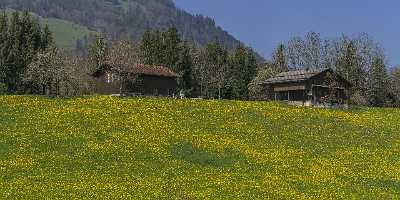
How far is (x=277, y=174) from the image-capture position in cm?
4059

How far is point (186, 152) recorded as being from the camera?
147 feet

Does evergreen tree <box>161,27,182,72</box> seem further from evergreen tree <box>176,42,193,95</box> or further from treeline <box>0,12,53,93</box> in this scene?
treeline <box>0,12,53,93</box>

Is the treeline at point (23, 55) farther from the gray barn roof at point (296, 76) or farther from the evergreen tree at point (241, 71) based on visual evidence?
the evergreen tree at point (241, 71)

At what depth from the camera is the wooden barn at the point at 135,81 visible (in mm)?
103688

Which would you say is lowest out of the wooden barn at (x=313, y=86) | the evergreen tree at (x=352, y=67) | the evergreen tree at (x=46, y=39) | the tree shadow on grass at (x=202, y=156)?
the tree shadow on grass at (x=202, y=156)

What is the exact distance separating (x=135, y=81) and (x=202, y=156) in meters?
62.5

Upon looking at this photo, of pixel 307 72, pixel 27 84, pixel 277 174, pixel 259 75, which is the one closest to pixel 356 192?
pixel 277 174

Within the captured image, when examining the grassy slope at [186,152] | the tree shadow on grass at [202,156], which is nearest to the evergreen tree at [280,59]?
the grassy slope at [186,152]

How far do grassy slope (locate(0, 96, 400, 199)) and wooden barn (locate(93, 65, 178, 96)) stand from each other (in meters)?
36.1

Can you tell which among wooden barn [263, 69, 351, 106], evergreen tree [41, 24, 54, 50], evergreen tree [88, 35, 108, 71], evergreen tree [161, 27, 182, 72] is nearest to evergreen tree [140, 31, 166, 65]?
evergreen tree [161, 27, 182, 72]

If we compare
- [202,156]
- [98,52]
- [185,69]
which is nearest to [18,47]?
[98,52]

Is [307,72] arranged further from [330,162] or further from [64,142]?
[64,142]

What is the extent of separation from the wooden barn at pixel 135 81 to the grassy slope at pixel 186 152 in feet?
118

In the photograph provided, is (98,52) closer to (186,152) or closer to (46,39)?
(46,39)
